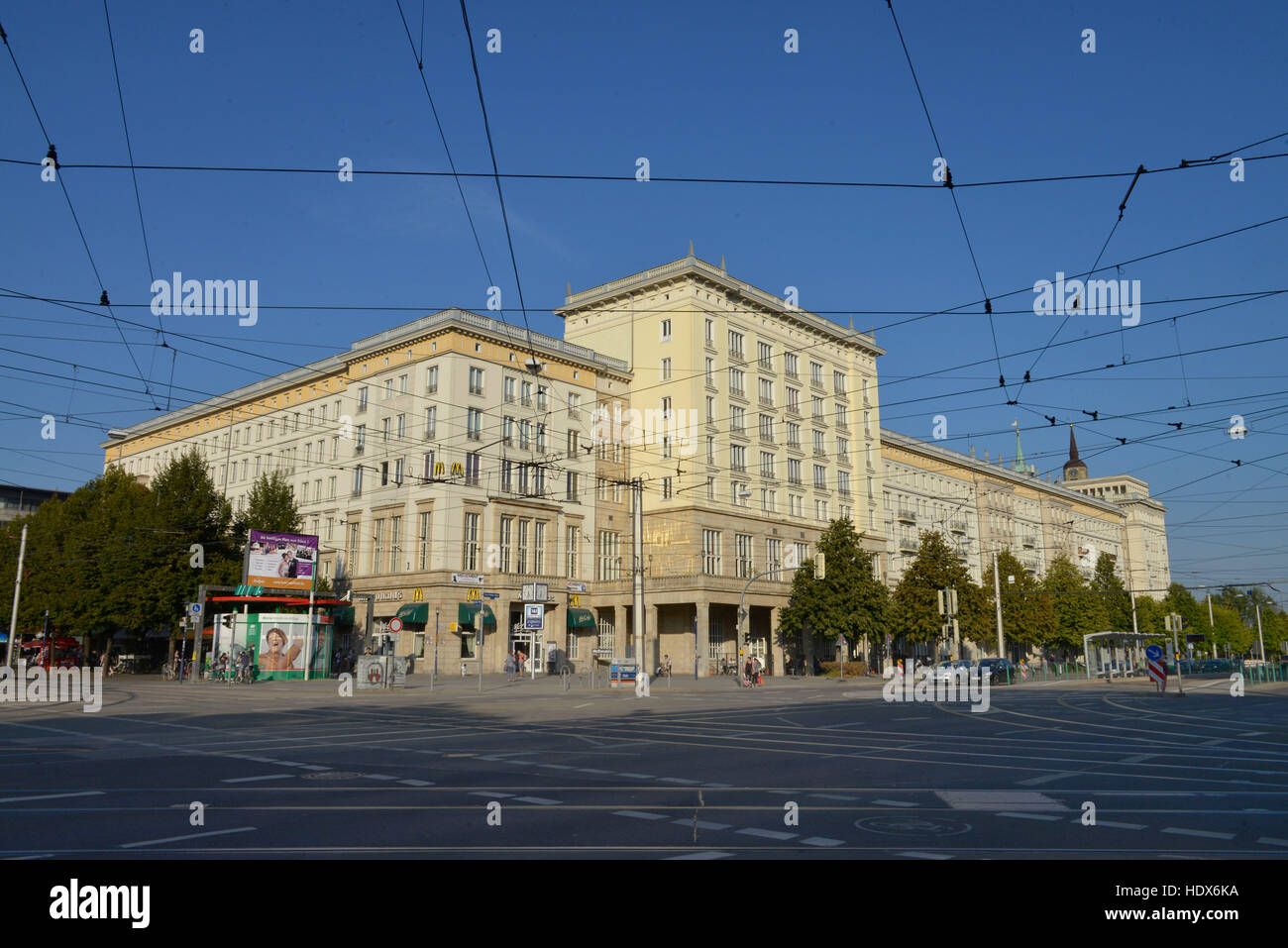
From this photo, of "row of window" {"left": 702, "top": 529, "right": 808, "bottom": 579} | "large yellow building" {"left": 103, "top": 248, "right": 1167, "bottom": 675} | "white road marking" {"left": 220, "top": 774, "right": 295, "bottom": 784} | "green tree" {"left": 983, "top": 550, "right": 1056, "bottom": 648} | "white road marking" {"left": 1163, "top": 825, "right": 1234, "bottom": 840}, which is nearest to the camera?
"white road marking" {"left": 1163, "top": 825, "right": 1234, "bottom": 840}

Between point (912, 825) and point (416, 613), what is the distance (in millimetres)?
46484

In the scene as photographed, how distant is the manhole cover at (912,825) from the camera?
8.22 m

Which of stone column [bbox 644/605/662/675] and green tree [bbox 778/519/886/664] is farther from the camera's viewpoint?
stone column [bbox 644/605/662/675]

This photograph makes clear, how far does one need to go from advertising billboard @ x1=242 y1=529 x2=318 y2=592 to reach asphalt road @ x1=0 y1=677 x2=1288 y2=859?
73.5 ft

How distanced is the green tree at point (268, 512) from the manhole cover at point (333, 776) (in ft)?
161

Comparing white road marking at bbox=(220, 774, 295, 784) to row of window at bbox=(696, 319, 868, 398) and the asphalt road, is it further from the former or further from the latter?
row of window at bbox=(696, 319, 868, 398)

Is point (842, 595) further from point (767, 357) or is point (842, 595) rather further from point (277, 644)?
point (277, 644)

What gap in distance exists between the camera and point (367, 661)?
38625 millimetres

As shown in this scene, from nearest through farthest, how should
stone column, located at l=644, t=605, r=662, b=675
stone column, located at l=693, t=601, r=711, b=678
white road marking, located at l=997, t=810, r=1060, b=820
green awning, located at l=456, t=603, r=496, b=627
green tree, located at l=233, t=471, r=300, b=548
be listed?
white road marking, located at l=997, t=810, r=1060, b=820 < green awning, located at l=456, t=603, r=496, b=627 < stone column, located at l=693, t=601, r=711, b=678 < stone column, located at l=644, t=605, r=662, b=675 < green tree, located at l=233, t=471, r=300, b=548

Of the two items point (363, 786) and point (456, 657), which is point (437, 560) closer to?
point (456, 657)

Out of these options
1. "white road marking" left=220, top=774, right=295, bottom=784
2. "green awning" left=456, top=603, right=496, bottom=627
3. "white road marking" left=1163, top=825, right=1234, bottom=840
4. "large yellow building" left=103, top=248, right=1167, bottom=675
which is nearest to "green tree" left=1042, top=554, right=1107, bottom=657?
"large yellow building" left=103, top=248, right=1167, bottom=675

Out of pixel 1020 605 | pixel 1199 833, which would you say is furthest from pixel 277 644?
pixel 1020 605

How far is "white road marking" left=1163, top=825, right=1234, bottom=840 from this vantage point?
803 centimetres
